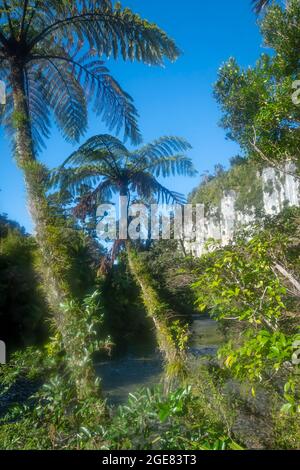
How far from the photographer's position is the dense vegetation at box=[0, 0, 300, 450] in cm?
222

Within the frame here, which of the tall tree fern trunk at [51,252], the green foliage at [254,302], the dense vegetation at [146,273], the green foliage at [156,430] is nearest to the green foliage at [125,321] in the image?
the dense vegetation at [146,273]

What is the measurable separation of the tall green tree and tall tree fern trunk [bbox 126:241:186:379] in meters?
1.42

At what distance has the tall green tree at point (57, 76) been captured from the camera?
11.4 feet

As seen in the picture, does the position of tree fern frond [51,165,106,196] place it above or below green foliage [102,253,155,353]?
above

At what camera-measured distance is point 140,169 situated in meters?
7.15

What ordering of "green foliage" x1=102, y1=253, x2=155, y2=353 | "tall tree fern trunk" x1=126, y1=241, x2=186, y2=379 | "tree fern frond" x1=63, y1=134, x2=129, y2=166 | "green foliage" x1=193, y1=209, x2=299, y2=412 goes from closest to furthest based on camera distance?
"green foliage" x1=193, y1=209, x2=299, y2=412 → "tall tree fern trunk" x1=126, y1=241, x2=186, y2=379 → "tree fern frond" x1=63, y1=134, x2=129, y2=166 → "green foliage" x1=102, y1=253, x2=155, y2=353

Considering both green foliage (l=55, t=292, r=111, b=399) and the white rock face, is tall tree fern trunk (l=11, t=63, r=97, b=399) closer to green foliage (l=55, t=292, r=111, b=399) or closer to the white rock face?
green foliage (l=55, t=292, r=111, b=399)

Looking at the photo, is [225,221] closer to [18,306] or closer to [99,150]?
[99,150]

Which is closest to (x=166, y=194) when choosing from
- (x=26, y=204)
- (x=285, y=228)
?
(x=285, y=228)

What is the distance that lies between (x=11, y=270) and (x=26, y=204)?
7.82 metres

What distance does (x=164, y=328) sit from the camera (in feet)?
14.2

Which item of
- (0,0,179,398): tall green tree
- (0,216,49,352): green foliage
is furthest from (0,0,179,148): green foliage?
(0,216,49,352): green foliage

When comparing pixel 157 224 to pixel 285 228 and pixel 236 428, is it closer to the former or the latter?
pixel 285 228

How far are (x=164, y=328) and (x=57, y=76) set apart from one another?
528 centimetres
